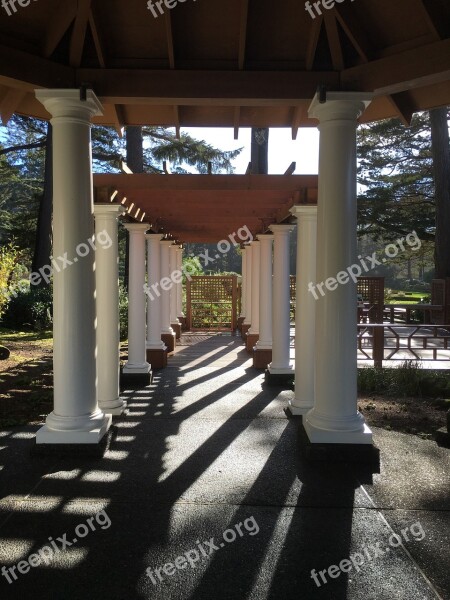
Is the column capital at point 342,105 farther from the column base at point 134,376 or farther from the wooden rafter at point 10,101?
the column base at point 134,376

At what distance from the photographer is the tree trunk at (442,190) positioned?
22266 mm

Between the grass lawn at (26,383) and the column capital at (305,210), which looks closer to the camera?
the column capital at (305,210)

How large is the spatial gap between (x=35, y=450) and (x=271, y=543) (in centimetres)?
283

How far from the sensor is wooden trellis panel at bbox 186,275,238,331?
19.8 meters

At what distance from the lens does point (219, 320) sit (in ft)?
67.3

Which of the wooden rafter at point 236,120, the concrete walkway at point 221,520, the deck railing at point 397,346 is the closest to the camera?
the concrete walkway at point 221,520

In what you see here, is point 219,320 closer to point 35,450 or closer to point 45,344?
point 45,344

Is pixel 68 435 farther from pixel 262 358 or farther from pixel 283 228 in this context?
pixel 262 358

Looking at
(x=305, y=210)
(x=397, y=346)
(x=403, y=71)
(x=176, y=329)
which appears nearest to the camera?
(x=403, y=71)

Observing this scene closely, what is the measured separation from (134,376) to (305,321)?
396 centimetres

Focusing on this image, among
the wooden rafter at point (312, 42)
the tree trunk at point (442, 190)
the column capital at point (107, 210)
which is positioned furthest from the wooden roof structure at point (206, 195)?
the tree trunk at point (442, 190)

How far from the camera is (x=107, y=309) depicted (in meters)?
6.96

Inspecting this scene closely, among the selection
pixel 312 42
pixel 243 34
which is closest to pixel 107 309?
pixel 243 34

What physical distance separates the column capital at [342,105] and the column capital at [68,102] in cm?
229
